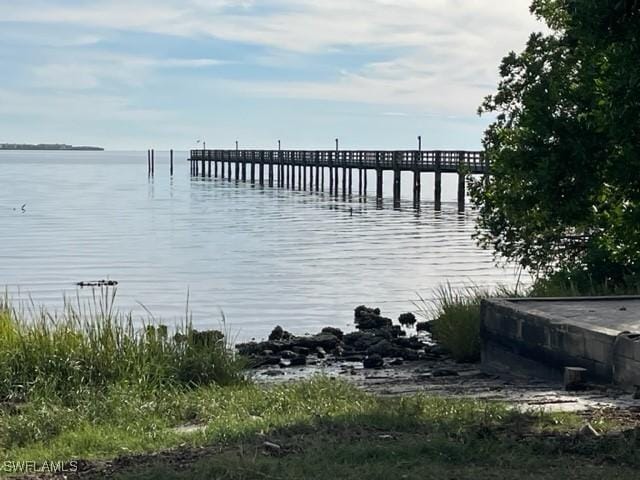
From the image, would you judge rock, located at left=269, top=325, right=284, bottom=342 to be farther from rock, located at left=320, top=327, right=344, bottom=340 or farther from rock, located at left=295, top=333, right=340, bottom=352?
rock, located at left=320, top=327, right=344, bottom=340

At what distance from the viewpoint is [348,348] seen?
61.6ft

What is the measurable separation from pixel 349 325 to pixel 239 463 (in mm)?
16025

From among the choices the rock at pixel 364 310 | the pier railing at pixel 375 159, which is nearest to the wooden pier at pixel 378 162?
the pier railing at pixel 375 159

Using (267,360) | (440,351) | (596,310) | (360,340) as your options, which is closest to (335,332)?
(360,340)

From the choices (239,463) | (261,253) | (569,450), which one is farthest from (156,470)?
(261,253)

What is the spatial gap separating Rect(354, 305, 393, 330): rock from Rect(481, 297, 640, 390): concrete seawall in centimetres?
732

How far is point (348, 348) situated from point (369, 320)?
3.40 m

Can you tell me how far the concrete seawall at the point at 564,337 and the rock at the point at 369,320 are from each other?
7.32 m

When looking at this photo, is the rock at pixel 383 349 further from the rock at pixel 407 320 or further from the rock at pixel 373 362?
the rock at pixel 407 320

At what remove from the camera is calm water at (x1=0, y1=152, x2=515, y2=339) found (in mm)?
25500

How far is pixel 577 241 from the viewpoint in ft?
68.8

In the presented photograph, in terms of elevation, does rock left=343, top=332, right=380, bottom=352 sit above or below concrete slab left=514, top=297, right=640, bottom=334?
below

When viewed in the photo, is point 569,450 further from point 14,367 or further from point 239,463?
point 14,367

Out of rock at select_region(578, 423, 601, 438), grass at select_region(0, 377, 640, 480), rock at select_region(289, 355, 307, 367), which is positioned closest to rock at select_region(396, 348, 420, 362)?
rock at select_region(289, 355, 307, 367)
